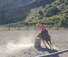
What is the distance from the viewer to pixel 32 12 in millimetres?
60344

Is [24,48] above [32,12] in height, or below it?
below

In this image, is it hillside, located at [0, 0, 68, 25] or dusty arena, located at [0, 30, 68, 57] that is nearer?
dusty arena, located at [0, 30, 68, 57]

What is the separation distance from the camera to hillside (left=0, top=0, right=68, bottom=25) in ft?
175

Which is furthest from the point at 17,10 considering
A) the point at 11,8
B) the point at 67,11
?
the point at 67,11

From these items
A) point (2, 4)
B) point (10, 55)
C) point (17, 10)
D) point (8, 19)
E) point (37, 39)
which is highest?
point (2, 4)

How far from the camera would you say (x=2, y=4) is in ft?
232

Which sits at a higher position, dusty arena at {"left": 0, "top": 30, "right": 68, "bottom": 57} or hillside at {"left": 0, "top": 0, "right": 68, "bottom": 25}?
hillside at {"left": 0, "top": 0, "right": 68, "bottom": 25}

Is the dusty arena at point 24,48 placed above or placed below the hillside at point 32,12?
below

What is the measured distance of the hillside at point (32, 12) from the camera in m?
53.3

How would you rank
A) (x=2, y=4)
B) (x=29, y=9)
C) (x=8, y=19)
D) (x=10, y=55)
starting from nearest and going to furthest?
1. (x=10, y=55)
2. (x=8, y=19)
3. (x=29, y=9)
4. (x=2, y=4)

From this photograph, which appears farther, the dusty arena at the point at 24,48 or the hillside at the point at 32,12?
the hillside at the point at 32,12

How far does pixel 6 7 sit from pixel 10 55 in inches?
2564

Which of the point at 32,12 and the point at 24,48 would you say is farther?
the point at 32,12

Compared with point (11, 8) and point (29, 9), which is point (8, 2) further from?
point (29, 9)
